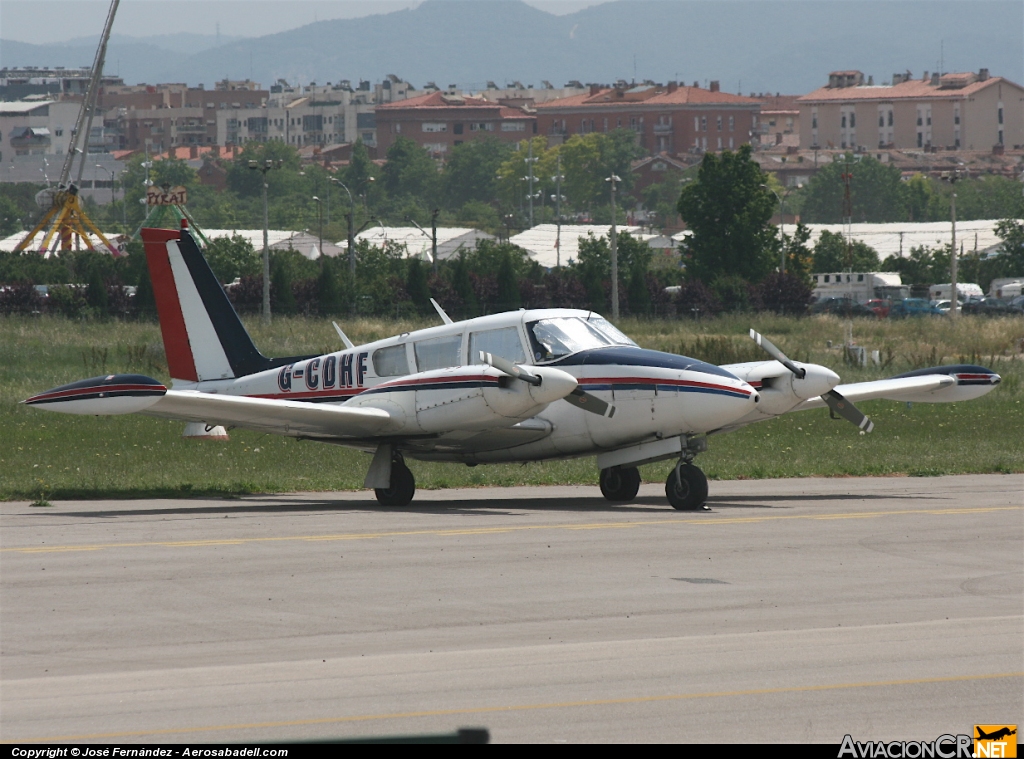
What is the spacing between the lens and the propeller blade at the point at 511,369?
1739cm

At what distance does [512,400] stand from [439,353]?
2.29m

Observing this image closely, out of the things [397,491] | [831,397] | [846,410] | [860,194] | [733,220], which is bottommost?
[397,491]

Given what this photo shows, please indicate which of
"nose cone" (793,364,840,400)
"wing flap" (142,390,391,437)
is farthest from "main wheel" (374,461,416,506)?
"nose cone" (793,364,840,400)

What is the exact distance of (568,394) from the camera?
17.6m

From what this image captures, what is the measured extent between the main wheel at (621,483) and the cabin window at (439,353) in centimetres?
270

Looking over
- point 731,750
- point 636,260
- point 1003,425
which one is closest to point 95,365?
point 1003,425

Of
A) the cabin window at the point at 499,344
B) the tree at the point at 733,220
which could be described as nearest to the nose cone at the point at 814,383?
the cabin window at the point at 499,344

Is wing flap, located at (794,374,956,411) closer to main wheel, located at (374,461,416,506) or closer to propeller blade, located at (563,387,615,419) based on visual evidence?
propeller blade, located at (563,387,615,419)

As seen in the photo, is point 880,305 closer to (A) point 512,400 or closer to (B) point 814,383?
(B) point 814,383

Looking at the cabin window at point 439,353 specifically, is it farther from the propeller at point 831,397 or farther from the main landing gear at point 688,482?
the propeller at point 831,397

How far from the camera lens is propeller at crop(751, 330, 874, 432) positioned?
734 inches

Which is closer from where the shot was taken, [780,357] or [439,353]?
[780,357]

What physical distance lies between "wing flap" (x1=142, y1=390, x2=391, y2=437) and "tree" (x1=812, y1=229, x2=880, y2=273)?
96788mm

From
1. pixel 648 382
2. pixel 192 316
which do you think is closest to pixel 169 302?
pixel 192 316
